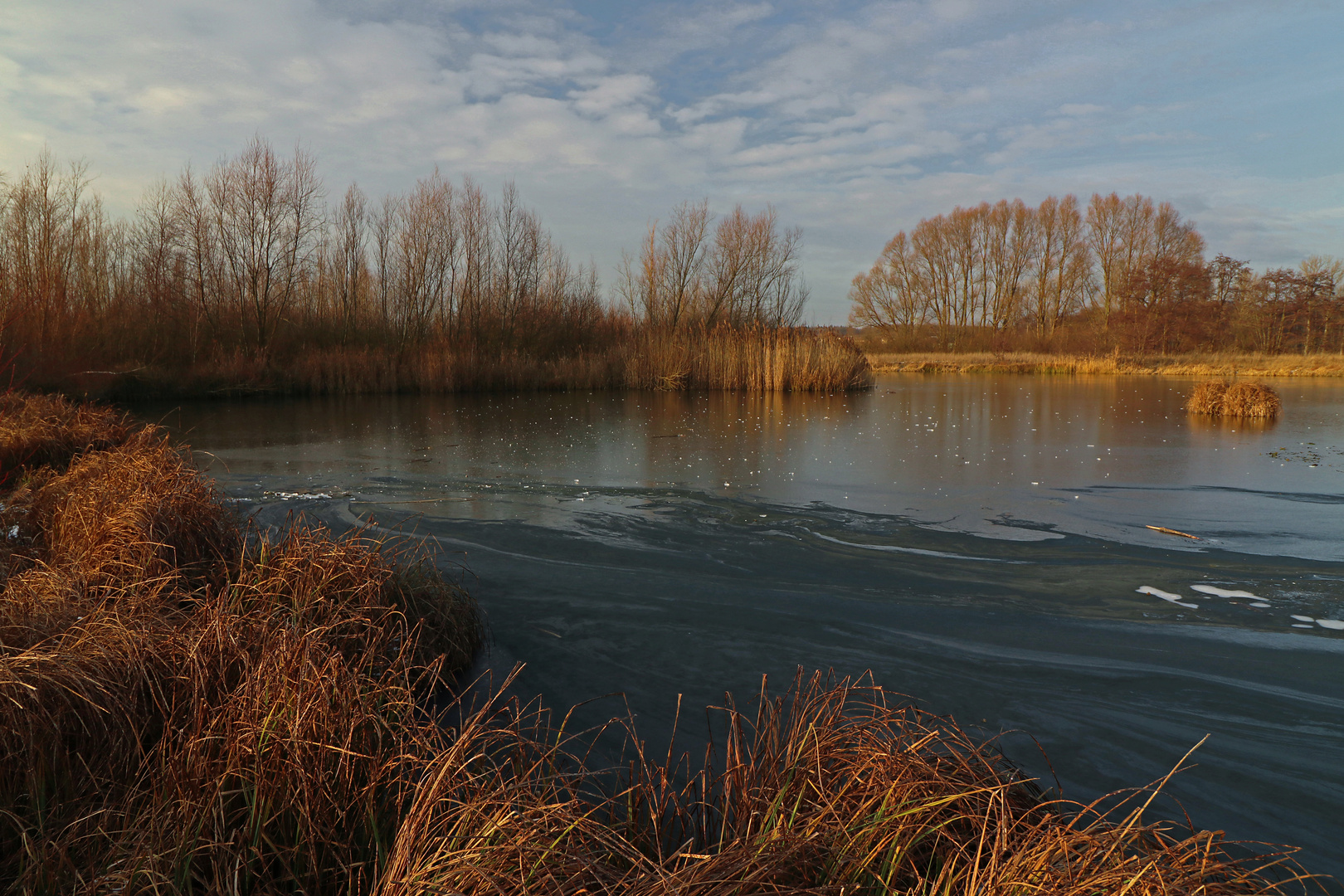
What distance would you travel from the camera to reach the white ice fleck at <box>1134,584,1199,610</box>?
4.53 meters

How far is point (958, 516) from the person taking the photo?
6668 millimetres

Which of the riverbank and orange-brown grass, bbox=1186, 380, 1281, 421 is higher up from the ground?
the riverbank

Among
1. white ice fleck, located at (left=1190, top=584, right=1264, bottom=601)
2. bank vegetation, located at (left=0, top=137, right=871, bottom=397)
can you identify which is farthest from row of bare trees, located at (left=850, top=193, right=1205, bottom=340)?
white ice fleck, located at (left=1190, top=584, right=1264, bottom=601)

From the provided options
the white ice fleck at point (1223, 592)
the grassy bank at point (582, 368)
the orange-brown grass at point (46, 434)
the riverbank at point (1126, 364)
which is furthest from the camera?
the riverbank at point (1126, 364)

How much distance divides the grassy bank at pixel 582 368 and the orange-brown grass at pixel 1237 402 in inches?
339

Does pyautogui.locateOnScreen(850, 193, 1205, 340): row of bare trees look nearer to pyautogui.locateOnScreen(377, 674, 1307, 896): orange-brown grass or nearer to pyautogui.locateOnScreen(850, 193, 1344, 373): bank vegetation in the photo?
pyautogui.locateOnScreen(850, 193, 1344, 373): bank vegetation

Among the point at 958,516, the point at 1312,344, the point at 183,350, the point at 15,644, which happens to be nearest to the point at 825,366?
the point at 958,516

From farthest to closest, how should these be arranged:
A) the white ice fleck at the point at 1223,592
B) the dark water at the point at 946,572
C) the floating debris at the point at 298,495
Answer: the floating debris at the point at 298,495 < the white ice fleck at the point at 1223,592 < the dark water at the point at 946,572

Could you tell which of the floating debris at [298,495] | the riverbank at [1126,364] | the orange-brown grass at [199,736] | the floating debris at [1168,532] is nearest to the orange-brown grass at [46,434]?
the floating debris at [298,495]

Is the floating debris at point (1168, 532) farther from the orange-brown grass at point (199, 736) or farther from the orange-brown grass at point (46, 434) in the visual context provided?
the orange-brown grass at point (46, 434)

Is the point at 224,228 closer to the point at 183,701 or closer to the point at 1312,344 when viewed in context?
the point at 183,701

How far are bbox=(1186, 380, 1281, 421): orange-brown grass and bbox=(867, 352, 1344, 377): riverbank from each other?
43.0 feet

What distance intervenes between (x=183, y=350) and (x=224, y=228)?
436 centimetres

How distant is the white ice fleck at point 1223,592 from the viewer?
15.3 ft
